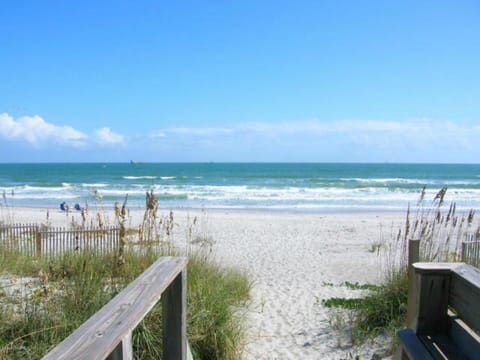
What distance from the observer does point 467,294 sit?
1896 millimetres

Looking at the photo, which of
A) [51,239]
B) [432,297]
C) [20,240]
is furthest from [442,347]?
[51,239]

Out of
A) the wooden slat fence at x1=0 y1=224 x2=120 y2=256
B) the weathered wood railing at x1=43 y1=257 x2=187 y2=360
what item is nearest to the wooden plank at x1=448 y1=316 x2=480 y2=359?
the weathered wood railing at x1=43 y1=257 x2=187 y2=360

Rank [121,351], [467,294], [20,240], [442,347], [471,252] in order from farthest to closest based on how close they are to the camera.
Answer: [20,240]
[471,252]
[442,347]
[467,294]
[121,351]

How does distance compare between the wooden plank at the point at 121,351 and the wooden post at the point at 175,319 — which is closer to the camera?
the wooden plank at the point at 121,351

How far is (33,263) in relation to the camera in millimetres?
6480

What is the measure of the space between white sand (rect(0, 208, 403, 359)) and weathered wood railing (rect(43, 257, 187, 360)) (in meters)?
1.79

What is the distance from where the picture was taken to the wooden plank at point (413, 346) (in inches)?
76.2

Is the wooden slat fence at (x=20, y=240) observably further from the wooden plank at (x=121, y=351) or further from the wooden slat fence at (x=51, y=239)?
the wooden plank at (x=121, y=351)

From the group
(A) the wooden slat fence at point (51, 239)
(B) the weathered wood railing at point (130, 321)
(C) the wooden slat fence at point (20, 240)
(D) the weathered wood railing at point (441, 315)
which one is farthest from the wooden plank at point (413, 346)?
(C) the wooden slat fence at point (20, 240)

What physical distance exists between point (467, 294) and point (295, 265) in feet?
25.1

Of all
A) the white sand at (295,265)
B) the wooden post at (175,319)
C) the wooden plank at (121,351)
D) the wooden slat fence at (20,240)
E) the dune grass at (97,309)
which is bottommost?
the white sand at (295,265)

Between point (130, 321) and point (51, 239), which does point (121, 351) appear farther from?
point (51, 239)

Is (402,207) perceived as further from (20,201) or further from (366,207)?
(20,201)

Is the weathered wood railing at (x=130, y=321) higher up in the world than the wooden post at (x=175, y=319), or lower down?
higher up
